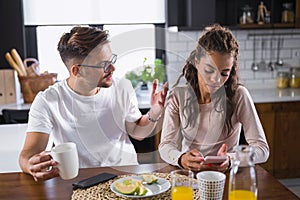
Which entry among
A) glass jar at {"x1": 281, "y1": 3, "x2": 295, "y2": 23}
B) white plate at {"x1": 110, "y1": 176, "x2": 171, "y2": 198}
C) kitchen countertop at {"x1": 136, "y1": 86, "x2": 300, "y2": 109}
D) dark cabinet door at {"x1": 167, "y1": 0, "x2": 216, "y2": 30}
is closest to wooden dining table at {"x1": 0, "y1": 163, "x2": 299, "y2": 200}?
white plate at {"x1": 110, "y1": 176, "x2": 171, "y2": 198}

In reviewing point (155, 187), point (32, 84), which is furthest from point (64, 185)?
point (32, 84)

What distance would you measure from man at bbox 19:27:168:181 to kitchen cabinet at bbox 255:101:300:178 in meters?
1.62

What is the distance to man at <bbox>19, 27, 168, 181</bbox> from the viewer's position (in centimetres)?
174

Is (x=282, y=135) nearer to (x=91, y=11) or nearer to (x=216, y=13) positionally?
(x=216, y=13)

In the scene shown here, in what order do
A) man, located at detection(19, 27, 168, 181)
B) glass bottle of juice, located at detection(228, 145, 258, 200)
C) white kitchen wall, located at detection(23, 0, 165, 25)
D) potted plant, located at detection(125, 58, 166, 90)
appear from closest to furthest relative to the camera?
glass bottle of juice, located at detection(228, 145, 258, 200) → man, located at detection(19, 27, 168, 181) → potted plant, located at detection(125, 58, 166, 90) → white kitchen wall, located at detection(23, 0, 165, 25)

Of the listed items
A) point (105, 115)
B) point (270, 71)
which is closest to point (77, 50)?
point (105, 115)

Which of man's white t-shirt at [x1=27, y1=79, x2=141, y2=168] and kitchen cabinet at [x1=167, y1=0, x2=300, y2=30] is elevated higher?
kitchen cabinet at [x1=167, y1=0, x2=300, y2=30]

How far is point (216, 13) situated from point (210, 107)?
197cm

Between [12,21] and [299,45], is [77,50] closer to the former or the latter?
[12,21]

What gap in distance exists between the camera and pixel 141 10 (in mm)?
3609

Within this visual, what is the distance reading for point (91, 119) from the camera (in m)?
1.87

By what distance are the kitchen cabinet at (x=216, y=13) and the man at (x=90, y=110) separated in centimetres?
163

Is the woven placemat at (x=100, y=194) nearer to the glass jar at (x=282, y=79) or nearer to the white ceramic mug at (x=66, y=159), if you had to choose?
the white ceramic mug at (x=66, y=159)

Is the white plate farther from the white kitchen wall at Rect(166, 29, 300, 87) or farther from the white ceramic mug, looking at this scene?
the white kitchen wall at Rect(166, 29, 300, 87)
